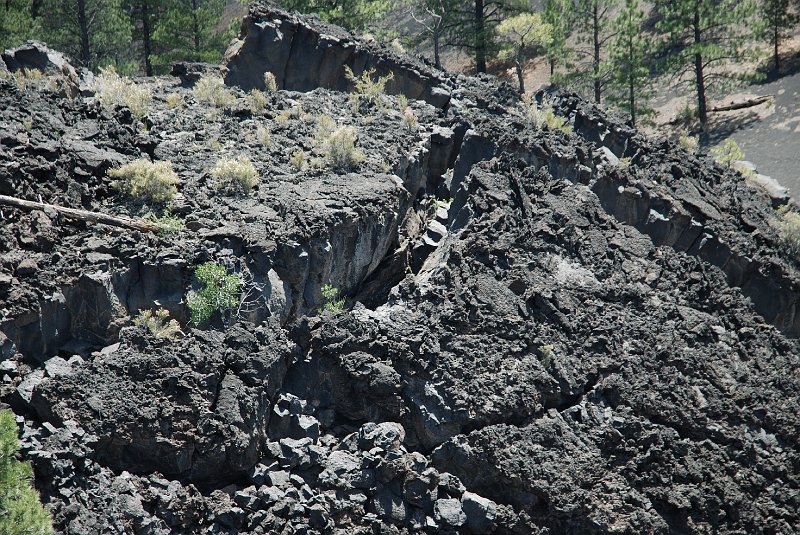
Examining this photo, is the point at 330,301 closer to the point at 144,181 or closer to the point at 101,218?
the point at 144,181

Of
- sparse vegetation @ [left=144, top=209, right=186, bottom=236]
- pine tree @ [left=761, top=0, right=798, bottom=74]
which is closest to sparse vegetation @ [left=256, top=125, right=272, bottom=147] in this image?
sparse vegetation @ [left=144, top=209, right=186, bottom=236]

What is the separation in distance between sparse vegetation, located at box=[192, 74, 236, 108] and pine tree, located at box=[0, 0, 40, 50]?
8741 millimetres

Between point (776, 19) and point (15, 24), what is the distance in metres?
30.4

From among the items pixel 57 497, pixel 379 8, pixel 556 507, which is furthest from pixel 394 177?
pixel 379 8

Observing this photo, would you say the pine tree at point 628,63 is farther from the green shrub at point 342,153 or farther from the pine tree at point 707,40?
the green shrub at point 342,153

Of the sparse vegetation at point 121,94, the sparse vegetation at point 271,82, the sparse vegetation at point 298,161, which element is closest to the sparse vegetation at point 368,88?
the sparse vegetation at point 271,82

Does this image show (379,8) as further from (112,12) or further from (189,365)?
(189,365)

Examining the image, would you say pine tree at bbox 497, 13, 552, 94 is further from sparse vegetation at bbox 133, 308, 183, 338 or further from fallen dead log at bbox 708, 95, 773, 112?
sparse vegetation at bbox 133, 308, 183, 338

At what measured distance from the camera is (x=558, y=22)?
3653cm

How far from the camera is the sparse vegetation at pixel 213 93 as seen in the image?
20677mm

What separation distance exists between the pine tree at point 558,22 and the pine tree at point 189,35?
41.9 ft

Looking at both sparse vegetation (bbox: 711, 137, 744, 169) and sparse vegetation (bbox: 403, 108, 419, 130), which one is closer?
sparse vegetation (bbox: 403, 108, 419, 130)

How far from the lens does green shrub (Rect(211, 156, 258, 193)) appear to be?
Result: 17.2 metres

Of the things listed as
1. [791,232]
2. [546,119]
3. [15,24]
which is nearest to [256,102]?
[546,119]
